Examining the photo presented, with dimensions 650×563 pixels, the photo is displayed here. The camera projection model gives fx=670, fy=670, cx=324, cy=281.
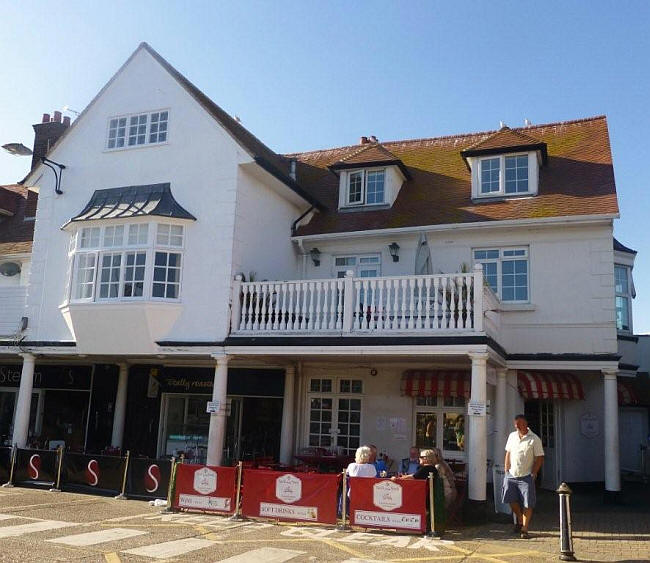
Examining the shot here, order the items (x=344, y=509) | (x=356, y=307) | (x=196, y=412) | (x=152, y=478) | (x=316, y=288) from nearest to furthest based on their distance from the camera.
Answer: (x=344, y=509) → (x=152, y=478) → (x=356, y=307) → (x=316, y=288) → (x=196, y=412)

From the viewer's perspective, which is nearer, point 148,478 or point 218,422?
point 148,478

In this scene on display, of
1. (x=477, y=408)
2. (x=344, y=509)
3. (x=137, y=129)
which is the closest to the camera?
(x=344, y=509)

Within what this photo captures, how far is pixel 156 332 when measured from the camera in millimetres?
14961

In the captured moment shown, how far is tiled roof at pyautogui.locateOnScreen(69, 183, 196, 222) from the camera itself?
49.5ft

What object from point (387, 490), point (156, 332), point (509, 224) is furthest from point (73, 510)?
point (509, 224)

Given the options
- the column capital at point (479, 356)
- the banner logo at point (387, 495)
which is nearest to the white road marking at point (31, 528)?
the banner logo at point (387, 495)

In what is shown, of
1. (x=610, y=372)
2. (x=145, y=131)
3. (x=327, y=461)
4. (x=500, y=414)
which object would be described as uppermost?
(x=145, y=131)

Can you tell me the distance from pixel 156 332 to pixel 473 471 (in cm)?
743

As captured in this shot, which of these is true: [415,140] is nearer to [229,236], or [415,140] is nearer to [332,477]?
[229,236]

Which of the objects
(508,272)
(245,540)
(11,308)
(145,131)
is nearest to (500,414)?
(508,272)

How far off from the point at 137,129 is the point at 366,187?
6.21 meters

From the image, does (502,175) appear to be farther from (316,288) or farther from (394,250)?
(316,288)

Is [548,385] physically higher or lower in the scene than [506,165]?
lower

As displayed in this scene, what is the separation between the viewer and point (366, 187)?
60.7ft
